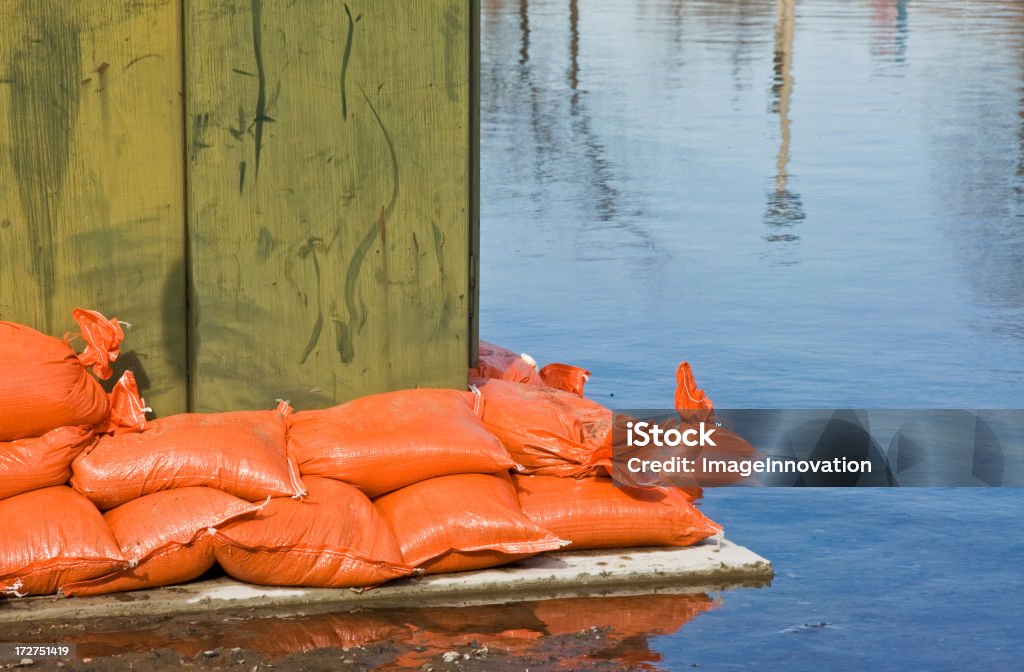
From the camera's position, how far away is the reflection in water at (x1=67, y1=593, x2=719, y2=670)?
484 cm

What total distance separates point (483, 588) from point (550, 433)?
0.69m

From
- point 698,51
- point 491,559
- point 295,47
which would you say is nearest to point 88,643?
point 491,559

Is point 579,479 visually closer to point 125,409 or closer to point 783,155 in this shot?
point 125,409

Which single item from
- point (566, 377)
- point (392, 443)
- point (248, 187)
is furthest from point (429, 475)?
point (566, 377)

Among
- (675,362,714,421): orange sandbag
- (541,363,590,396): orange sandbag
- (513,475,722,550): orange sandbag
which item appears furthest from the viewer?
(541,363,590,396): orange sandbag

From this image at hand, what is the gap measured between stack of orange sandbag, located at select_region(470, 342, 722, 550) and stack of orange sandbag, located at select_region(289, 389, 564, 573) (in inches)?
5.6

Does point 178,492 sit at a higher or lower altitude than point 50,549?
higher

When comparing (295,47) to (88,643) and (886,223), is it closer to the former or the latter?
(88,643)

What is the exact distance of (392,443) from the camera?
541 centimetres

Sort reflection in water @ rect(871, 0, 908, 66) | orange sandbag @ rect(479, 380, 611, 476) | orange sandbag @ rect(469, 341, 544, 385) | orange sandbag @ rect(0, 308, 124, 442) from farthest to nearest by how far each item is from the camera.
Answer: reflection in water @ rect(871, 0, 908, 66)
orange sandbag @ rect(469, 341, 544, 385)
orange sandbag @ rect(479, 380, 611, 476)
orange sandbag @ rect(0, 308, 124, 442)

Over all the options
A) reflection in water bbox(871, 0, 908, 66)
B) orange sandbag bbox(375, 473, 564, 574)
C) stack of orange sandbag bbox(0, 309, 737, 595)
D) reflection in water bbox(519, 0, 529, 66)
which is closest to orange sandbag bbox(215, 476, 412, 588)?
stack of orange sandbag bbox(0, 309, 737, 595)

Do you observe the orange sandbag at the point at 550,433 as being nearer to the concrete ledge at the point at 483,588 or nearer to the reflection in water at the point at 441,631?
the concrete ledge at the point at 483,588

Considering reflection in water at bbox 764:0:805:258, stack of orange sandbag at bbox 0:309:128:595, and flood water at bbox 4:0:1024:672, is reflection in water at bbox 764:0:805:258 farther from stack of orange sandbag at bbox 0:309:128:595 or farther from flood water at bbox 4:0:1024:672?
stack of orange sandbag at bbox 0:309:128:595

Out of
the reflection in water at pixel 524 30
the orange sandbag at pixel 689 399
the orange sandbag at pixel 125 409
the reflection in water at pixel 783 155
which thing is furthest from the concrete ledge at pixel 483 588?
the reflection in water at pixel 524 30
